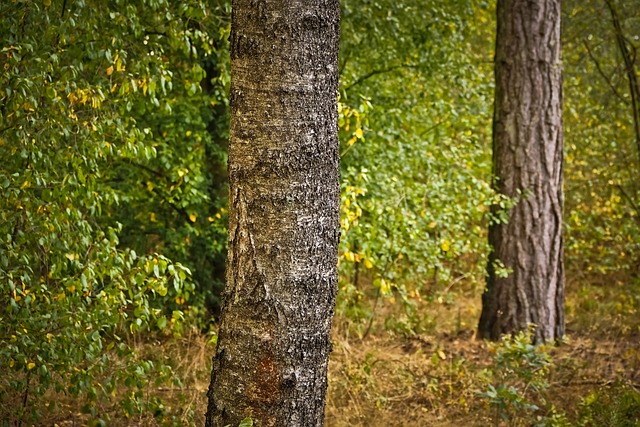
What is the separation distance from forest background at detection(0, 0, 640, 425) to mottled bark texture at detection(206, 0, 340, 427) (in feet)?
4.03

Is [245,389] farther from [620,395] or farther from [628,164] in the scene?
[628,164]

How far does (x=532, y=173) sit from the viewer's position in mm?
7324

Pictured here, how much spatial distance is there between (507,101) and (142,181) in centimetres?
396

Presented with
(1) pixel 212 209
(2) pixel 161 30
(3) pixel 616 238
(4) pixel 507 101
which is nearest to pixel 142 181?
(1) pixel 212 209

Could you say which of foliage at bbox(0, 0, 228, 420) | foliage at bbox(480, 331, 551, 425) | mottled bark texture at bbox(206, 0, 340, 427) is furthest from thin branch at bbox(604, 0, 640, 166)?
mottled bark texture at bbox(206, 0, 340, 427)

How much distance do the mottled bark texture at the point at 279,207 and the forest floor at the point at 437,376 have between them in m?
1.59

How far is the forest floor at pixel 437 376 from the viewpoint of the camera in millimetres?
5438

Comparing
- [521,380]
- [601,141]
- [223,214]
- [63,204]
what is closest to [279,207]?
[63,204]

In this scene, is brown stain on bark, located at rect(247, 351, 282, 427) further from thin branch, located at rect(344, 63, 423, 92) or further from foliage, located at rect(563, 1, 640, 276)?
foliage, located at rect(563, 1, 640, 276)

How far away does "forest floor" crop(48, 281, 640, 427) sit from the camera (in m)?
5.44

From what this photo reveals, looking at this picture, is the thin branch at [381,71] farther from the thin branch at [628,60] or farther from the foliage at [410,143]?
the thin branch at [628,60]

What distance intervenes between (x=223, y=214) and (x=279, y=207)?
4755 millimetres

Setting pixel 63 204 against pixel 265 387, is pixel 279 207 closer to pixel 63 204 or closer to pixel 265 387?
pixel 265 387

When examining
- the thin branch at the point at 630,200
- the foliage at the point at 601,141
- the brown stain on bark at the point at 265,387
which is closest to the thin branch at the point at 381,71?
the foliage at the point at 601,141
